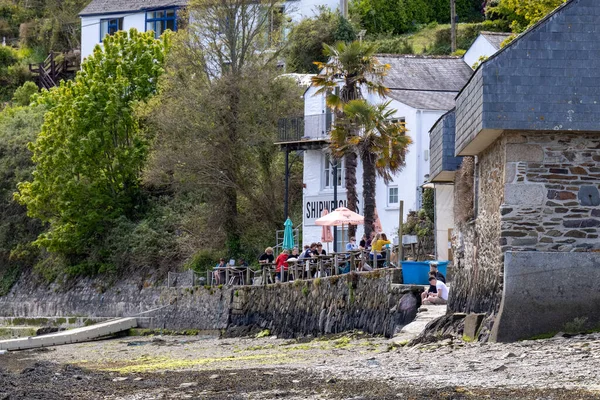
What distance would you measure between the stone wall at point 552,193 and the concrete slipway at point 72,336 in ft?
69.8

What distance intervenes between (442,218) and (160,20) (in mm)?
42553

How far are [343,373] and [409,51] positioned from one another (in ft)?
153

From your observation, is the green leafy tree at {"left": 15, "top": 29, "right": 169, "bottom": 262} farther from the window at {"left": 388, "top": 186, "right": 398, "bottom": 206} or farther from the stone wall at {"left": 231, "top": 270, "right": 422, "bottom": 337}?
the stone wall at {"left": 231, "top": 270, "right": 422, "bottom": 337}

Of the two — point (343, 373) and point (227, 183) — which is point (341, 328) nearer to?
point (343, 373)

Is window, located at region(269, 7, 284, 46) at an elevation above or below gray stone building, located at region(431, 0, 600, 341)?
above

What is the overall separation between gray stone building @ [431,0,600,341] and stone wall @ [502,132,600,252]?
0.02m

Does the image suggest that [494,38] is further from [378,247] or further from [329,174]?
[378,247]

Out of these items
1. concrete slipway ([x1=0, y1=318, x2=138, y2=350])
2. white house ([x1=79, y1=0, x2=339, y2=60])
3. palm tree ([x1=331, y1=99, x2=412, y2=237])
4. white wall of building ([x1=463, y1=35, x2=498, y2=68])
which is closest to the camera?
palm tree ([x1=331, y1=99, x2=412, y2=237])

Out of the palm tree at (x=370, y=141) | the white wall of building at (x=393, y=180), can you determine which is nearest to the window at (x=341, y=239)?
the white wall of building at (x=393, y=180)

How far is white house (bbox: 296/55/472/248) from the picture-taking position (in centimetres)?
4069

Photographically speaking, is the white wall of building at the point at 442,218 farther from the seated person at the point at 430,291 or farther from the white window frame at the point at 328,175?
the white window frame at the point at 328,175

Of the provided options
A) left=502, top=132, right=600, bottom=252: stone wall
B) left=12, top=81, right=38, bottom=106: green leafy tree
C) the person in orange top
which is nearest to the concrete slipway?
the person in orange top

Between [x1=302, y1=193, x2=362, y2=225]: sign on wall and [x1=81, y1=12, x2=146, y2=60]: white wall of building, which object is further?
[x1=81, y1=12, x2=146, y2=60]: white wall of building

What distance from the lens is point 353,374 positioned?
16.9 m
